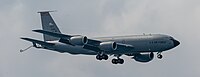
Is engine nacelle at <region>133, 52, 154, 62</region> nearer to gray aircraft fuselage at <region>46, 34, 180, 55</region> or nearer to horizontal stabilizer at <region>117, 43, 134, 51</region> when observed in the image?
gray aircraft fuselage at <region>46, 34, 180, 55</region>

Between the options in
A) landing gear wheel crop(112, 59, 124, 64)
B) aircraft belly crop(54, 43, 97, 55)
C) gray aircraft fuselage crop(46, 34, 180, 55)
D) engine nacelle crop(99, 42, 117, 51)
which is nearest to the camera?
gray aircraft fuselage crop(46, 34, 180, 55)

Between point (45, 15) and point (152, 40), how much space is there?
2668 cm

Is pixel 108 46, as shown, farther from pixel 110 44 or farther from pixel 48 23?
pixel 48 23

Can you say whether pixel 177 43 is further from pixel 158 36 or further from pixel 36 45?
pixel 36 45

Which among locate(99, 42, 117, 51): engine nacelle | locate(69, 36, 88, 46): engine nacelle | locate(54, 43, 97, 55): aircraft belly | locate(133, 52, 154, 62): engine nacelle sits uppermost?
locate(69, 36, 88, 46): engine nacelle

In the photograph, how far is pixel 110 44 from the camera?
13388 cm

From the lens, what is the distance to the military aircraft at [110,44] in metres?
133

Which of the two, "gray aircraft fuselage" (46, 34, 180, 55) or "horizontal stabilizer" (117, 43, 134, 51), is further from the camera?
"horizontal stabilizer" (117, 43, 134, 51)

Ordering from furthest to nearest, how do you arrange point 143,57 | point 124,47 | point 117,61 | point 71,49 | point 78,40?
point 143,57, point 71,49, point 117,61, point 124,47, point 78,40

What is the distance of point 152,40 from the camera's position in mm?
133375

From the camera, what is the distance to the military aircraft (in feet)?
436

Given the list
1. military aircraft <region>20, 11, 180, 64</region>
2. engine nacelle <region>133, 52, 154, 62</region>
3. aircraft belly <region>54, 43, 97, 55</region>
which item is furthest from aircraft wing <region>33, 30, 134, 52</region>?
engine nacelle <region>133, 52, 154, 62</region>

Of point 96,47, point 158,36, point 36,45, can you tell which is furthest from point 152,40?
point 36,45

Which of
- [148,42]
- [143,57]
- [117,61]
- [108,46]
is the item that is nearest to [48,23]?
[117,61]
